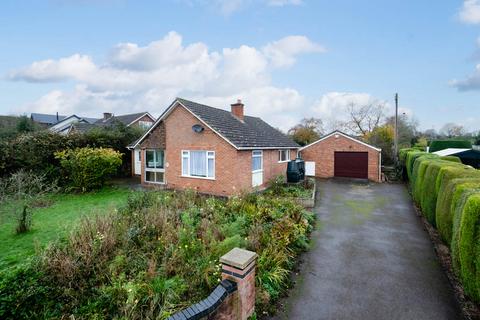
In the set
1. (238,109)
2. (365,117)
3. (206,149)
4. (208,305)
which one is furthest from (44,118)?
(208,305)

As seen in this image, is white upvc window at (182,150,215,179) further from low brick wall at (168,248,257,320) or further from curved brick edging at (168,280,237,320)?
curved brick edging at (168,280,237,320)

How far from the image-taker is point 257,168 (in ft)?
49.5

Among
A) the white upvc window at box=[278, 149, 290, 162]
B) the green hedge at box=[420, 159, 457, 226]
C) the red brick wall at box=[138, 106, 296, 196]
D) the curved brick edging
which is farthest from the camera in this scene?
the white upvc window at box=[278, 149, 290, 162]

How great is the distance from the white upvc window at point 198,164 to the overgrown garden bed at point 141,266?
232 inches

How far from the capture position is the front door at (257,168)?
1461 centimetres

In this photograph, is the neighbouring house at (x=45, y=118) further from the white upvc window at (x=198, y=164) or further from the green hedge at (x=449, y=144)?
the green hedge at (x=449, y=144)

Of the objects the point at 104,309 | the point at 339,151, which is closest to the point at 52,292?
the point at 104,309

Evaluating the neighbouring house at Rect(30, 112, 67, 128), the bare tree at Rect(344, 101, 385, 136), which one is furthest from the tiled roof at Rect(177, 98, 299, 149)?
the neighbouring house at Rect(30, 112, 67, 128)

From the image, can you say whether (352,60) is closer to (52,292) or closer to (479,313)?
(479,313)

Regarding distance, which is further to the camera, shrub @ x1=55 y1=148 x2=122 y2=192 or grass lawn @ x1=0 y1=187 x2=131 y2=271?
shrub @ x1=55 y1=148 x2=122 y2=192

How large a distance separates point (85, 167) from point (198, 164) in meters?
6.53

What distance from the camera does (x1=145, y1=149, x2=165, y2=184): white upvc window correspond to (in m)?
16.2

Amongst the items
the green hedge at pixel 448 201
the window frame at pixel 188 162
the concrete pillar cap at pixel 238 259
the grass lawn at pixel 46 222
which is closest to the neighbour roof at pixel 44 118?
the grass lawn at pixel 46 222

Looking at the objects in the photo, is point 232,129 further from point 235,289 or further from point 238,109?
point 235,289
